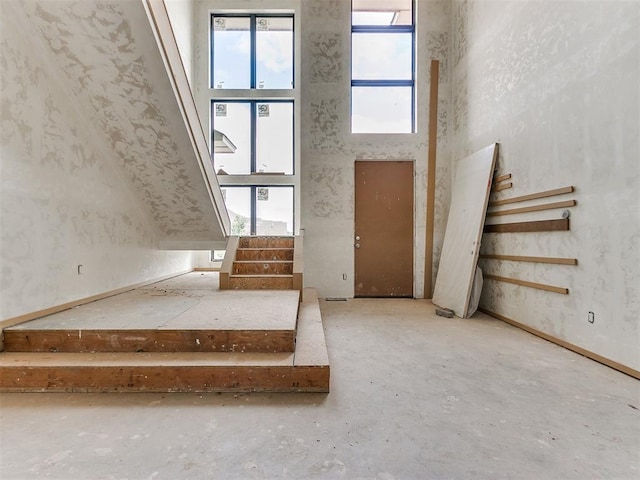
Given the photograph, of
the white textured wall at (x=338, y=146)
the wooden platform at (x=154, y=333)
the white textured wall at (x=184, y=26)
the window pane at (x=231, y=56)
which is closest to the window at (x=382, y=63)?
the white textured wall at (x=338, y=146)

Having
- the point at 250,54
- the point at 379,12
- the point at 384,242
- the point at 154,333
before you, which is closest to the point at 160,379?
the point at 154,333

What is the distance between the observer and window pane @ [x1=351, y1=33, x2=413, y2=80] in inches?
192

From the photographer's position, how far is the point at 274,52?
5.64m

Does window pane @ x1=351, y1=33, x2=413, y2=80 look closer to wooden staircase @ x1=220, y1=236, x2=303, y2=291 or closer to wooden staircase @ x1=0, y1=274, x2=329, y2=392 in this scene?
wooden staircase @ x1=220, y1=236, x2=303, y2=291

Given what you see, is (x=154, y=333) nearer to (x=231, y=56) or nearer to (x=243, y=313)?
(x=243, y=313)

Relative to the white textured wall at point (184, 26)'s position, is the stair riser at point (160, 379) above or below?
below

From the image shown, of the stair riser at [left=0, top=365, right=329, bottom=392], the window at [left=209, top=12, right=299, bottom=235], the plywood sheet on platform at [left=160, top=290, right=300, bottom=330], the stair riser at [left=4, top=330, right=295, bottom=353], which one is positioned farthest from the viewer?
the window at [left=209, top=12, right=299, bottom=235]

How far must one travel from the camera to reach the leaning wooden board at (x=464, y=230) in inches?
144

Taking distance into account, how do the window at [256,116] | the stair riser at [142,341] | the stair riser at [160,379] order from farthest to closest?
1. the window at [256,116]
2. the stair riser at [142,341]
3. the stair riser at [160,379]

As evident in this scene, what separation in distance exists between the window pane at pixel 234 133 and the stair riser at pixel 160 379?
169 inches

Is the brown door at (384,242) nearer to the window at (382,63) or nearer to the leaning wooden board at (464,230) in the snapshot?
the leaning wooden board at (464,230)

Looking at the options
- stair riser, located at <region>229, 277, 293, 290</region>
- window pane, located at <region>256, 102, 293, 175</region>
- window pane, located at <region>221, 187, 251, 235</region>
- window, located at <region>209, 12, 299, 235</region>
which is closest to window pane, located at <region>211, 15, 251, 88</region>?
window, located at <region>209, 12, 299, 235</region>

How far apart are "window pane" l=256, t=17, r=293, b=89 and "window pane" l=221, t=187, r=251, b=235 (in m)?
2.06

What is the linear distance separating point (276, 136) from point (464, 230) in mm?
3755
